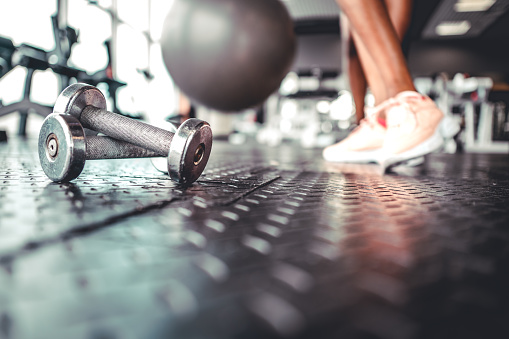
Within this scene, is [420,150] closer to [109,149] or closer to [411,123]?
[411,123]

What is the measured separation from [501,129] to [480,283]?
23.7 feet

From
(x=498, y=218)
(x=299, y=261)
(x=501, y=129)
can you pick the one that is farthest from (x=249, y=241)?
(x=501, y=129)

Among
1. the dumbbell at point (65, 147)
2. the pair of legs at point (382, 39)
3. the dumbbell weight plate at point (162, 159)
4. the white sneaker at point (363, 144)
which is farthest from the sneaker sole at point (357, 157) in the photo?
the dumbbell at point (65, 147)

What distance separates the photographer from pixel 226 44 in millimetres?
1934

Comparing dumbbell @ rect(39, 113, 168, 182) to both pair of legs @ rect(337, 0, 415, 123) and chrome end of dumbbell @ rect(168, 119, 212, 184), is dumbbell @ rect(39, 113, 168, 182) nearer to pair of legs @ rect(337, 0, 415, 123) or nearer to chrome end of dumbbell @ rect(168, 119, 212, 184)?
chrome end of dumbbell @ rect(168, 119, 212, 184)

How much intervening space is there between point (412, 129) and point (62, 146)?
0.74m

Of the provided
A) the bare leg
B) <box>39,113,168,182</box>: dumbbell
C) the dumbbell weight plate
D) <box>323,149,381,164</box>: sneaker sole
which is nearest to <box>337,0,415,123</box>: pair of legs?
the bare leg

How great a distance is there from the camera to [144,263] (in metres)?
0.25

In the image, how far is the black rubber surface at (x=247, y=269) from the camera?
0.17m

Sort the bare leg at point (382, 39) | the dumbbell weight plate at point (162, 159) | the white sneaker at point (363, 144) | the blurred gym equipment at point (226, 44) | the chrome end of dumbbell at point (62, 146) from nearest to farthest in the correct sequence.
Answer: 1. the chrome end of dumbbell at point (62, 146)
2. the dumbbell weight plate at point (162, 159)
3. the bare leg at point (382, 39)
4. the white sneaker at point (363, 144)
5. the blurred gym equipment at point (226, 44)

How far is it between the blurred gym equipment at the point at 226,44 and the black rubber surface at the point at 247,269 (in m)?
1.62

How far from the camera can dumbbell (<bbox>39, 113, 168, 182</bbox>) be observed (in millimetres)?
535

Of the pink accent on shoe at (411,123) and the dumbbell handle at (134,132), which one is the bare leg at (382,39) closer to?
the pink accent on shoe at (411,123)

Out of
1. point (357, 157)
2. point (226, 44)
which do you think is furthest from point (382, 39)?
point (226, 44)
